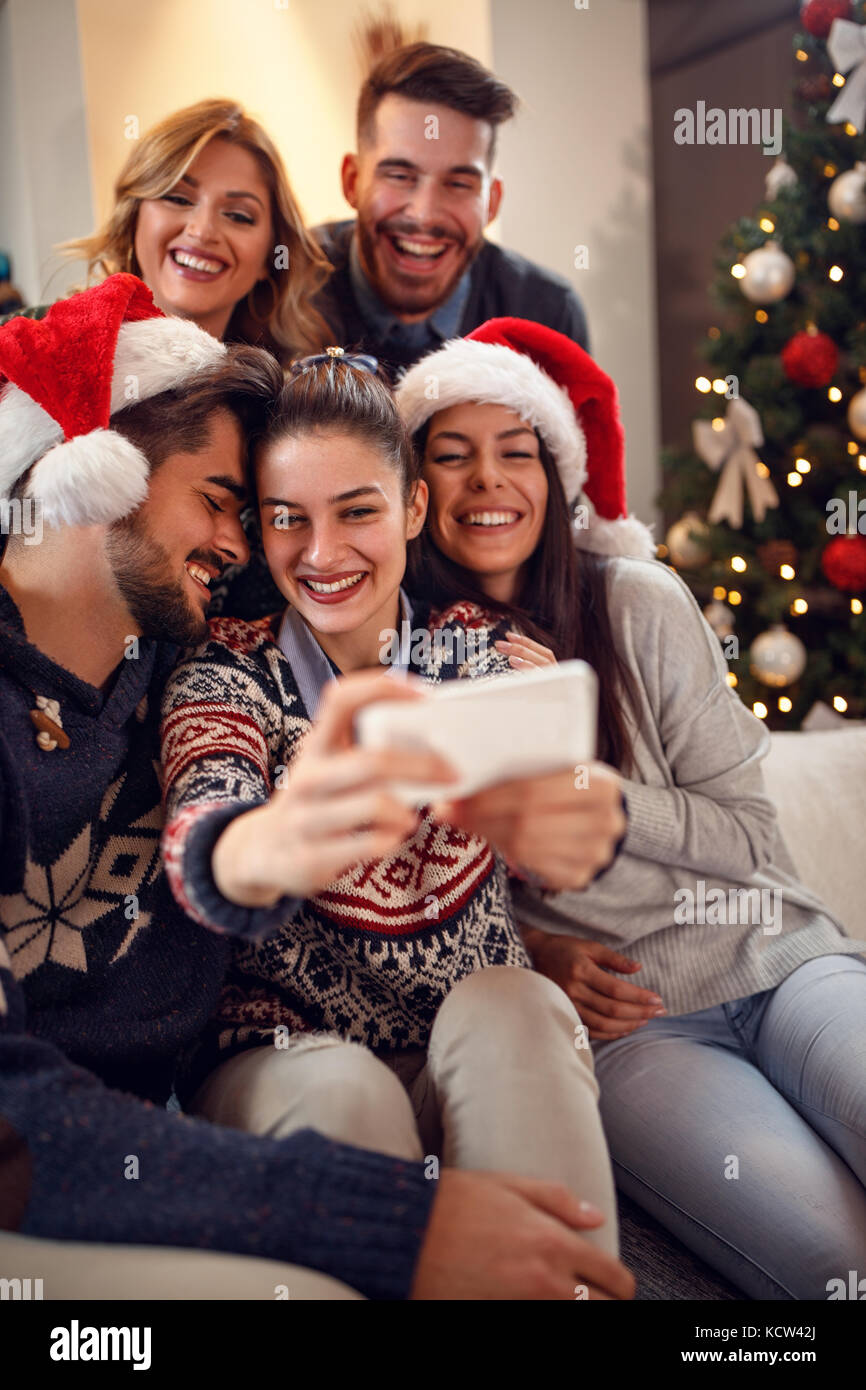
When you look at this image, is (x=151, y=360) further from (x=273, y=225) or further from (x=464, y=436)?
(x=273, y=225)

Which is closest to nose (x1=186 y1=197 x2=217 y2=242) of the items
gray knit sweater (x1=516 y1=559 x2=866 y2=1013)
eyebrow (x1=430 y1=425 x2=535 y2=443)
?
eyebrow (x1=430 y1=425 x2=535 y2=443)

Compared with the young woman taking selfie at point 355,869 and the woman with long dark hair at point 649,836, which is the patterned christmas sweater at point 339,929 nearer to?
the young woman taking selfie at point 355,869

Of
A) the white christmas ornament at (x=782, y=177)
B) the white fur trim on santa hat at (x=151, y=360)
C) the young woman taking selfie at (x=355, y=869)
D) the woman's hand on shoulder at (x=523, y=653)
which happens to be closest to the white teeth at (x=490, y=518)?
the young woman taking selfie at (x=355, y=869)

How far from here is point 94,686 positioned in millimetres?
1200

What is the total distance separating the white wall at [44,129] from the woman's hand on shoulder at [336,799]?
92.0 inches

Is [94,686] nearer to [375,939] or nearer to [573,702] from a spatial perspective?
[375,939]

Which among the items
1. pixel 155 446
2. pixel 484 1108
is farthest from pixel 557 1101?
pixel 155 446

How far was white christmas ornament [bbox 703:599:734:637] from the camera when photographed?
116 inches

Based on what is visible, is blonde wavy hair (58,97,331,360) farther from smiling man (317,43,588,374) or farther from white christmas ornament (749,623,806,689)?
white christmas ornament (749,623,806,689)

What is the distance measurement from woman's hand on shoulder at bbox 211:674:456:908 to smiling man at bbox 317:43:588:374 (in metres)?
1.44

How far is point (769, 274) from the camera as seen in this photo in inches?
107

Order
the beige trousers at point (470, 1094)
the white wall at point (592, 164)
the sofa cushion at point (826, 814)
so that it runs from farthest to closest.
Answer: the white wall at point (592, 164) → the sofa cushion at point (826, 814) → the beige trousers at point (470, 1094)

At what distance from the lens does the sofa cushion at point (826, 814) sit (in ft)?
6.18

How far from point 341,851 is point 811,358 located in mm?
2404
